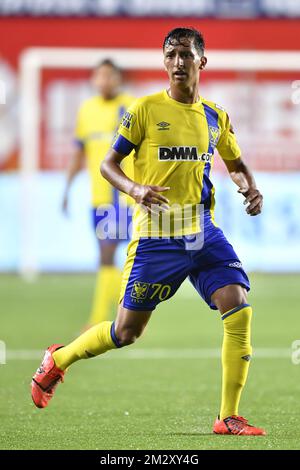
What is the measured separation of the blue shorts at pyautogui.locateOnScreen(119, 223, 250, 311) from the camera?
6.43 meters

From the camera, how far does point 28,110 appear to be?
1731 cm

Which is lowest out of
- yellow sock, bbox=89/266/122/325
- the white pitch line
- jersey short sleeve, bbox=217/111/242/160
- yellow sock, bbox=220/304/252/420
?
the white pitch line

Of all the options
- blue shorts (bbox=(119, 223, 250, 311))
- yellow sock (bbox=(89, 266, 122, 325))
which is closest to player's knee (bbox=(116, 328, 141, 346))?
blue shorts (bbox=(119, 223, 250, 311))

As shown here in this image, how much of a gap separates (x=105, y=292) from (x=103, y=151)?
56.7 inches

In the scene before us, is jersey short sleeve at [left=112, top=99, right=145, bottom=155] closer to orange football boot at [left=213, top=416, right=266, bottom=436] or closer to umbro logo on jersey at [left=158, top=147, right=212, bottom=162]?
umbro logo on jersey at [left=158, top=147, right=212, bottom=162]

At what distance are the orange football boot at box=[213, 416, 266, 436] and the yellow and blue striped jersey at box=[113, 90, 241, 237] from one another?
102cm

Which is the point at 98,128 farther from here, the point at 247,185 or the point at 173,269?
the point at 173,269

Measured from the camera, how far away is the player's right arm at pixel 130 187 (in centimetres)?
604

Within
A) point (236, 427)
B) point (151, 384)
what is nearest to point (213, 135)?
point (236, 427)

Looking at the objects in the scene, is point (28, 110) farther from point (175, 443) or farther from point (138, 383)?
point (175, 443)

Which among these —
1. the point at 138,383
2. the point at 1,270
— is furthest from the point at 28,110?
the point at 138,383

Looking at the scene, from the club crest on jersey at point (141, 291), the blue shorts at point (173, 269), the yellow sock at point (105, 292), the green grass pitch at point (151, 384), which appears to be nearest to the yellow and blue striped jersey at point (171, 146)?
the blue shorts at point (173, 269)

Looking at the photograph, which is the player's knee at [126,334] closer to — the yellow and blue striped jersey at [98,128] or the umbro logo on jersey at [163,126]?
the umbro logo on jersey at [163,126]
